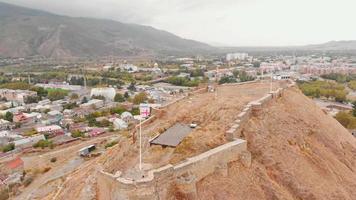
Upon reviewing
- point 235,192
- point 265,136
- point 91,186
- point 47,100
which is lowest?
point 47,100

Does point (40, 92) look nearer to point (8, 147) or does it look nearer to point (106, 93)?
point (106, 93)

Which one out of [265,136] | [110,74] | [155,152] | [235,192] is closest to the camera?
[235,192]

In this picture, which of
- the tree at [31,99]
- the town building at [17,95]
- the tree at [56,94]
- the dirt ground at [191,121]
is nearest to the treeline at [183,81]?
the tree at [56,94]

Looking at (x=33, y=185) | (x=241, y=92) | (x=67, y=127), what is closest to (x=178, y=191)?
(x=241, y=92)

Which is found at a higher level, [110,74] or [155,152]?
[155,152]

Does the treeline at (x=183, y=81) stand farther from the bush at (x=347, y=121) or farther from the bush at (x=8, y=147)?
the bush at (x=8, y=147)

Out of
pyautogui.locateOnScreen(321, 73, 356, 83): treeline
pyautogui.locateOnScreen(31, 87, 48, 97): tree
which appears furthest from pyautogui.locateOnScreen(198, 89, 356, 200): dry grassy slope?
pyautogui.locateOnScreen(321, 73, 356, 83): treeline

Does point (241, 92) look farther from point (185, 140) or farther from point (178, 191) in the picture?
point (178, 191)
